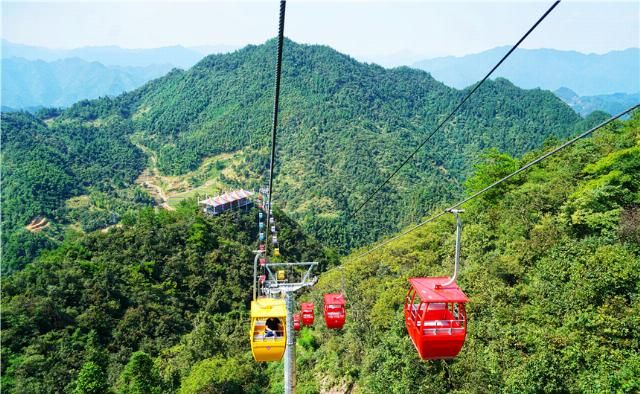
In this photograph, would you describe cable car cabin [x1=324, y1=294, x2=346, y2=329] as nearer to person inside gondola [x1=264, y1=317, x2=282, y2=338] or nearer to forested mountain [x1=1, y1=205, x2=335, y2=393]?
person inside gondola [x1=264, y1=317, x2=282, y2=338]

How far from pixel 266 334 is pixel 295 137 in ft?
378

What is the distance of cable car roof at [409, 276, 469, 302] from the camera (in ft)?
27.6

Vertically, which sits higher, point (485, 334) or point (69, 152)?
point (69, 152)

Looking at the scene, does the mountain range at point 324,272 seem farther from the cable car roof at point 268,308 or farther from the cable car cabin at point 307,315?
the cable car roof at point 268,308

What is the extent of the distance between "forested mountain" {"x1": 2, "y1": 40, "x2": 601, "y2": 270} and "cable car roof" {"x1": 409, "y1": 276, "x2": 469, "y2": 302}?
1985 inches

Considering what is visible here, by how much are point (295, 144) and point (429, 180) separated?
39.8m

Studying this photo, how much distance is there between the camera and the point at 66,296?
32000 millimetres

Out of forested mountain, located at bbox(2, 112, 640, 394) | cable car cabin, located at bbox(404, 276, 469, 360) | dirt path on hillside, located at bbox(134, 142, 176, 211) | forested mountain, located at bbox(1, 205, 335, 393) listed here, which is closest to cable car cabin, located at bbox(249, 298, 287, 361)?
cable car cabin, located at bbox(404, 276, 469, 360)

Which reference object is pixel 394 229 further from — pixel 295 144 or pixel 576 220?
pixel 576 220

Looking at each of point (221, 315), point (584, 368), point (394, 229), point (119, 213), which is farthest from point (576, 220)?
point (119, 213)

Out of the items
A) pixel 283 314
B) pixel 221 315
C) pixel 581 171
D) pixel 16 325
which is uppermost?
Answer: pixel 581 171

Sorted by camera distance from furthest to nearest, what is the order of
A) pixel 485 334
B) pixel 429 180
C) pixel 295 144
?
pixel 295 144, pixel 429 180, pixel 485 334

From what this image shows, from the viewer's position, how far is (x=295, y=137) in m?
125

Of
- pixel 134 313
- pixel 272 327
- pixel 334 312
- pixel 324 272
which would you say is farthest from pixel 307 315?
pixel 134 313
